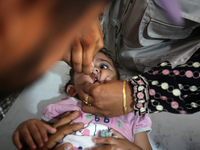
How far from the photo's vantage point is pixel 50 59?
161 mm

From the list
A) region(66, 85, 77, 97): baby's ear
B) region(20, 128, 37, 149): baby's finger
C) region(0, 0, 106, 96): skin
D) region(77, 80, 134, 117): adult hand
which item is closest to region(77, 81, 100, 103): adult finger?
region(77, 80, 134, 117): adult hand

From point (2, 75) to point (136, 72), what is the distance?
4.45ft

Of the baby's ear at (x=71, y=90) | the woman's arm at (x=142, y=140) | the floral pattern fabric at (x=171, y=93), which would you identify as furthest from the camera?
the baby's ear at (x=71, y=90)

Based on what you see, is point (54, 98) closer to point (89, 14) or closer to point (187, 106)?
point (187, 106)

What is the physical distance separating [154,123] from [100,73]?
18.3 inches

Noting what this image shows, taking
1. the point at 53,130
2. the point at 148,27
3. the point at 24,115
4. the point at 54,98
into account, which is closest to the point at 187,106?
the point at 148,27

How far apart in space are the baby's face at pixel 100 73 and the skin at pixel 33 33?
88 cm

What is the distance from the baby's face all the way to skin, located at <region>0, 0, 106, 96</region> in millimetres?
876

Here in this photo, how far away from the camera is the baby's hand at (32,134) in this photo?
0.87 metres

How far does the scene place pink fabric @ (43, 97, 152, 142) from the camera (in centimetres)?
96

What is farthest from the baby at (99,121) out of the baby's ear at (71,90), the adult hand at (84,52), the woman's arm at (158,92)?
the adult hand at (84,52)

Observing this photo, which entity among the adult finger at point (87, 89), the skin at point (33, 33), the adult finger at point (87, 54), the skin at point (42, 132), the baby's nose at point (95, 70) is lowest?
the skin at point (42, 132)

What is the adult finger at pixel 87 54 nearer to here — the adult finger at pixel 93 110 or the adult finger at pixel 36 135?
the adult finger at pixel 93 110

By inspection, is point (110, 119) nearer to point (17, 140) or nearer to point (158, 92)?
point (158, 92)
